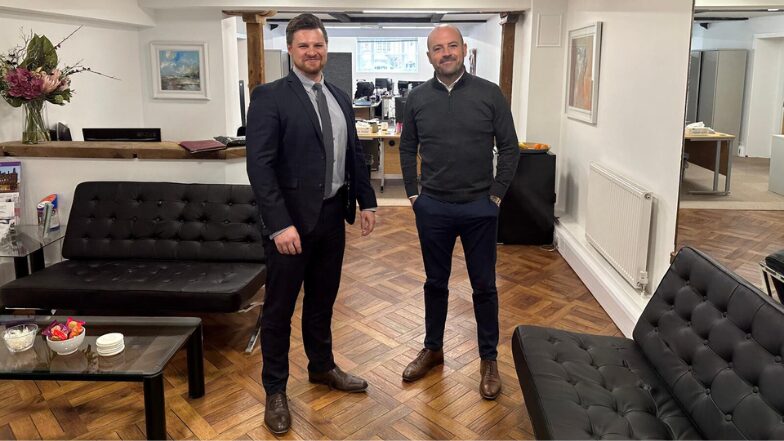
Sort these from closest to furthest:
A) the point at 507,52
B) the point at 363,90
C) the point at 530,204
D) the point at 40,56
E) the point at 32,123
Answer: the point at 32,123 < the point at 40,56 < the point at 530,204 < the point at 507,52 < the point at 363,90

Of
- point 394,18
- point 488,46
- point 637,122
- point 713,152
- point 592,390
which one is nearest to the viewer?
point 592,390

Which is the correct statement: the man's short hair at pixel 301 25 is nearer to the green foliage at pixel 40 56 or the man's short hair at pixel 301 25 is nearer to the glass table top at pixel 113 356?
the glass table top at pixel 113 356

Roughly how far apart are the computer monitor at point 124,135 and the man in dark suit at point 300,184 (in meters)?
2.11

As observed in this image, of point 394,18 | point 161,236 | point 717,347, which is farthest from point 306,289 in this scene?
point 394,18

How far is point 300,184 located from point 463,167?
2.52ft

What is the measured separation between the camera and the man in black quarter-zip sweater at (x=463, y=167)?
2.94 metres

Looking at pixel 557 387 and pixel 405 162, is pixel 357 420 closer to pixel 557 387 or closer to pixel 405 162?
pixel 557 387

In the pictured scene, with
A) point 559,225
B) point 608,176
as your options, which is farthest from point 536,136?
point 608,176

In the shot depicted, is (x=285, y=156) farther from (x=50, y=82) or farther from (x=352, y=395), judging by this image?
(x=50, y=82)

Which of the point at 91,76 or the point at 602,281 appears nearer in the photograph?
the point at 602,281

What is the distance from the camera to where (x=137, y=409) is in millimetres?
2904

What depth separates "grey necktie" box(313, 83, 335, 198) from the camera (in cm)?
265

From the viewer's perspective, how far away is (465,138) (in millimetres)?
2936

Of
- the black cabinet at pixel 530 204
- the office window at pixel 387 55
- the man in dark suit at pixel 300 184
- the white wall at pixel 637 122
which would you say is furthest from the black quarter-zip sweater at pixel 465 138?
the office window at pixel 387 55
